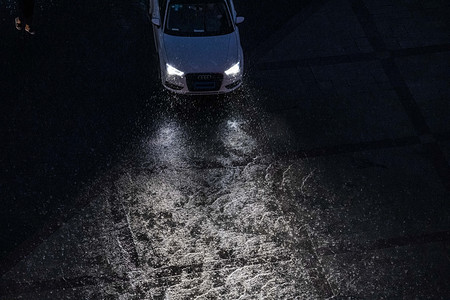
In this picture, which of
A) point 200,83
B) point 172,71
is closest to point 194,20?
point 172,71

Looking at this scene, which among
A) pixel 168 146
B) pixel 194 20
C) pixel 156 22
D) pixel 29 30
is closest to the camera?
pixel 168 146

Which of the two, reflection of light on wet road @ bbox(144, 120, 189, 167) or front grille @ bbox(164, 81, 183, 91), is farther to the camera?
front grille @ bbox(164, 81, 183, 91)

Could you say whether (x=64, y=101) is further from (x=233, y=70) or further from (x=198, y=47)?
(x=233, y=70)

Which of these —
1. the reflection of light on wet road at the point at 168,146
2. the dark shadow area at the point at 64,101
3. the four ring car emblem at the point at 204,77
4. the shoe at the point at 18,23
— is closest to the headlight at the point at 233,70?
the four ring car emblem at the point at 204,77

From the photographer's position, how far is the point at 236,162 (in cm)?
1301

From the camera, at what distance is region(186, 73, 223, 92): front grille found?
13.5 meters

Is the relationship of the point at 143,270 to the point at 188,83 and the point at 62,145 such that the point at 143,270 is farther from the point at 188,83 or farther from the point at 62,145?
the point at 188,83

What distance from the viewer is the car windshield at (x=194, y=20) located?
1397 cm

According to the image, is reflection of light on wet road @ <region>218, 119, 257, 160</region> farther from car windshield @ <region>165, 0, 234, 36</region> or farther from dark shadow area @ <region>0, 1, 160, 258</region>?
car windshield @ <region>165, 0, 234, 36</region>

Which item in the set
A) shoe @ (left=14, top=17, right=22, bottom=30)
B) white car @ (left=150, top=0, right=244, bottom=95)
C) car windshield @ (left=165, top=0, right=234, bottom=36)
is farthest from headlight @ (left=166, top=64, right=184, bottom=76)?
shoe @ (left=14, top=17, right=22, bottom=30)

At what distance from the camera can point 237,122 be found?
13719 millimetres

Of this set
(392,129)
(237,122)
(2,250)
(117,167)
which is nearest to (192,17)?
(237,122)

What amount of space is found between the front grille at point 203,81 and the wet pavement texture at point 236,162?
48cm

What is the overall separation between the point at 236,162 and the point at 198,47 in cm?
239
